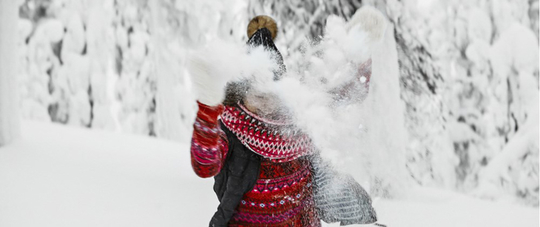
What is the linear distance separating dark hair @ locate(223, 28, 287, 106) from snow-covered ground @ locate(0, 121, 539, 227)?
163cm

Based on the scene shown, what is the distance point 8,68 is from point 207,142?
203 inches

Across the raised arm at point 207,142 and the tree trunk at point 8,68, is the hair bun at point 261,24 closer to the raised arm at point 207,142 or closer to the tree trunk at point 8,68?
the raised arm at point 207,142

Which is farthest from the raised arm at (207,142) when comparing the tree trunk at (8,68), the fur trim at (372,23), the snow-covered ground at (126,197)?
the tree trunk at (8,68)

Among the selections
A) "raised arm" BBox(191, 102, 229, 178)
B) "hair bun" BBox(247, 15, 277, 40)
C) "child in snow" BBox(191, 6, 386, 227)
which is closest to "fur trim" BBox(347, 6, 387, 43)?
"child in snow" BBox(191, 6, 386, 227)

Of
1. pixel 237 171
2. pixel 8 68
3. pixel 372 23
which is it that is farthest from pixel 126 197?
pixel 372 23

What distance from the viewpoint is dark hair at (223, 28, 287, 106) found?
1.74 meters

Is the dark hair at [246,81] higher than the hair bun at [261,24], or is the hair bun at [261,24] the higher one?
the hair bun at [261,24]

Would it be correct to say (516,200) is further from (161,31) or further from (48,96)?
(48,96)

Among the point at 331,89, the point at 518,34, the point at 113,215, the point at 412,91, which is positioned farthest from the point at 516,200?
the point at 331,89

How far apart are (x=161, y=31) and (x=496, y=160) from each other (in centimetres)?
534

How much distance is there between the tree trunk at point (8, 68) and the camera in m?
5.76

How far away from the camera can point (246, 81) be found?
1720 millimetres

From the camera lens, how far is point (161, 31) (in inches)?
317

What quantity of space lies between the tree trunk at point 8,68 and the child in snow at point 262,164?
4.92 m
